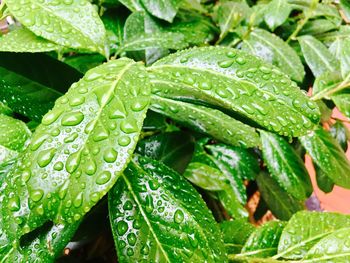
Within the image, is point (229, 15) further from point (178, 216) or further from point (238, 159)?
point (178, 216)

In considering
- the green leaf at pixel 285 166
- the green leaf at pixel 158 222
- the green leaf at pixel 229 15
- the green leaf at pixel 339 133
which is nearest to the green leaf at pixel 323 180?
the green leaf at pixel 339 133

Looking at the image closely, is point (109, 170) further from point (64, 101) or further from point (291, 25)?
point (291, 25)

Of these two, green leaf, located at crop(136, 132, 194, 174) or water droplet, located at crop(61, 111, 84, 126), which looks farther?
green leaf, located at crop(136, 132, 194, 174)

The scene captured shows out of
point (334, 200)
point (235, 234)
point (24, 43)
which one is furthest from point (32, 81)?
point (334, 200)

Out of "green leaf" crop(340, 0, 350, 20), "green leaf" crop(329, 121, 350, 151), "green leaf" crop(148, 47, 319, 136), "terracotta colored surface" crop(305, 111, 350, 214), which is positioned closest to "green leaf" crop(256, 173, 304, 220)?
"green leaf" crop(329, 121, 350, 151)

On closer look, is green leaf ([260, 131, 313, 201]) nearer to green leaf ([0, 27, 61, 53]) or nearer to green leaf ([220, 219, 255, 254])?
green leaf ([220, 219, 255, 254])

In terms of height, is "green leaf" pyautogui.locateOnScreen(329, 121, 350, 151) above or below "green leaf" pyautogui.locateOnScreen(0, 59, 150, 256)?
below
